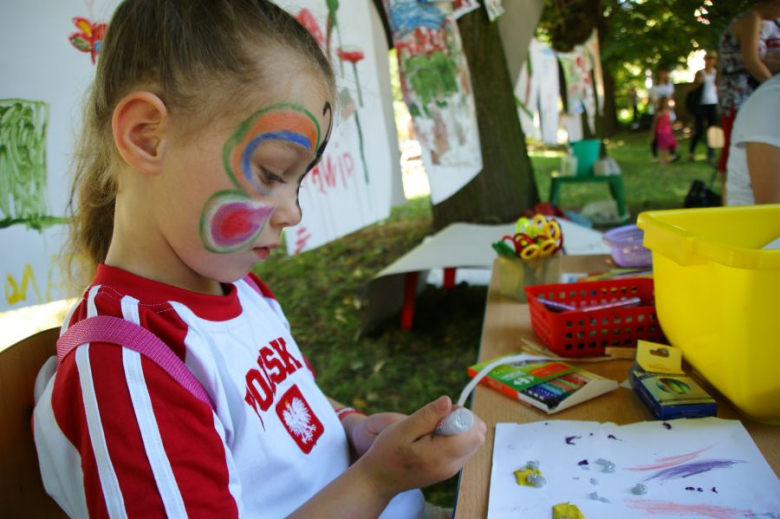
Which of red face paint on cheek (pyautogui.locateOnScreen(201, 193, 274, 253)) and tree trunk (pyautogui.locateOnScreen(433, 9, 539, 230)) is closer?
A: red face paint on cheek (pyautogui.locateOnScreen(201, 193, 274, 253))

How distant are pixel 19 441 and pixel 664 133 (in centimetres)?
954

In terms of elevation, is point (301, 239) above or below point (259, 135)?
below

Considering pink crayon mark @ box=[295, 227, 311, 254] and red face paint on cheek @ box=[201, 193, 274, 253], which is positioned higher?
red face paint on cheek @ box=[201, 193, 274, 253]

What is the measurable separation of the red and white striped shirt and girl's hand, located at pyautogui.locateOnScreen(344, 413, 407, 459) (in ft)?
0.23

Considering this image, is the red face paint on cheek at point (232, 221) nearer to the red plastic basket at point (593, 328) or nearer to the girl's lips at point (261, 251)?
the girl's lips at point (261, 251)

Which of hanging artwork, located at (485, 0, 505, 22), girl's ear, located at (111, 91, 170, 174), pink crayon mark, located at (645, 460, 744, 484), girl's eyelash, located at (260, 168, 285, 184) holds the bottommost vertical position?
pink crayon mark, located at (645, 460, 744, 484)

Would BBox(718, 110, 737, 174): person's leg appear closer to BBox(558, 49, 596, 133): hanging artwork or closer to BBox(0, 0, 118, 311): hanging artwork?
BBox(0, 0, 118, 311): hanging artwork

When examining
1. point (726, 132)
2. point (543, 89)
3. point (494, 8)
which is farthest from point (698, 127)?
point (494, 8)

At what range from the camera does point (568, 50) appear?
7.14 metres

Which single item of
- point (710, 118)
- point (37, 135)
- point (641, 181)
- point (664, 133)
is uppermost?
point (37, 135)

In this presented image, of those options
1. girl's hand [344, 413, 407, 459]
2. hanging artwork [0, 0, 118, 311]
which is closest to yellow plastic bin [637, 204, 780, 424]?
girl's hand [344, 413, 407, 459]

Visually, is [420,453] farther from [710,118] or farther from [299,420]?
[710,118]

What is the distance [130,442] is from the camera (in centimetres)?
59

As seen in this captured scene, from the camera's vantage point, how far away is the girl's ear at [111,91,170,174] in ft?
2.30
